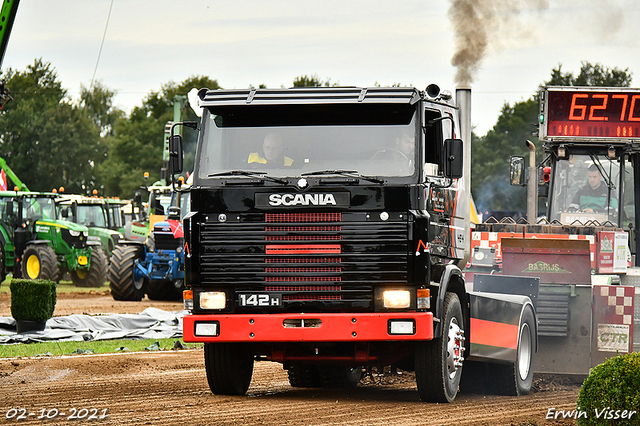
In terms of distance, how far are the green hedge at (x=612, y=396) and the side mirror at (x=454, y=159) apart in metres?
3.25

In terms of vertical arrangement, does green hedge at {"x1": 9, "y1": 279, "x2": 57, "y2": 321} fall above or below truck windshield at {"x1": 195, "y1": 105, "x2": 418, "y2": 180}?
below

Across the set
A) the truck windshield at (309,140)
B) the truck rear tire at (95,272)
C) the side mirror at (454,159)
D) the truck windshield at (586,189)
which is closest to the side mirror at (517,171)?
the truck windshield at (586,189)

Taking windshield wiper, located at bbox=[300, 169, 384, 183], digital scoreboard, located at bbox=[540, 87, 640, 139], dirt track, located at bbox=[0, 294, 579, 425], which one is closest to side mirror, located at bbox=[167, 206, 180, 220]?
digital scoreboard, located at bbox=[540, 87, 640, 139]

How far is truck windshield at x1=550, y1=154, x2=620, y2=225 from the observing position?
1630 cm

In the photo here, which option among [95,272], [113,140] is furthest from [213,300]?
[113,140]

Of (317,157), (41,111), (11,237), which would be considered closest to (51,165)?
A: (41,111)

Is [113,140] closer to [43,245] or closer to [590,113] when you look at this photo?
[43,245]

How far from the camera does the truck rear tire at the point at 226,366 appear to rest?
9.68 m

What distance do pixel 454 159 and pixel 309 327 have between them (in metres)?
2.02

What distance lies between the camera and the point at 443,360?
9.18 m

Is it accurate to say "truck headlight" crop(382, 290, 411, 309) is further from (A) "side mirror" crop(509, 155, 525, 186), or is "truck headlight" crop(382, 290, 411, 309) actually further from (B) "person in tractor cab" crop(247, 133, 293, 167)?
(A) "side mirror" crop(509, 155, 525, 186)

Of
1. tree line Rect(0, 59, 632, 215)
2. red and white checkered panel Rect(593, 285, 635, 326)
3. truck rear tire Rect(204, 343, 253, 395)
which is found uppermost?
tree line Rect(0, 59, 632, 215)

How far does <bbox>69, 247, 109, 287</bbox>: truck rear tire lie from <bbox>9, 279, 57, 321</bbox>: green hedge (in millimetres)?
14662

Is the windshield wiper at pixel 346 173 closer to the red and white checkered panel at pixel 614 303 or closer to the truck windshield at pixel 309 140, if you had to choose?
the truck windshield at pixel 309 140
